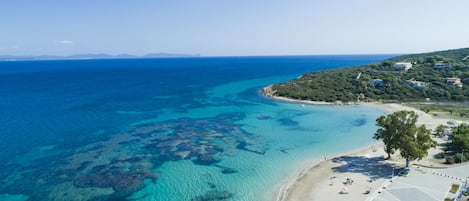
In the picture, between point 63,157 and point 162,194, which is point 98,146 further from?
point 162,194

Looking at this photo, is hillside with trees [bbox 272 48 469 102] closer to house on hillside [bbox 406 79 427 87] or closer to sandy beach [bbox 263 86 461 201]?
house on hillside [bbox 406 79 427 87]

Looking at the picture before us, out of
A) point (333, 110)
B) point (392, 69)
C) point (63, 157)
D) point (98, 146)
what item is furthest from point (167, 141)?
point (392, 69)

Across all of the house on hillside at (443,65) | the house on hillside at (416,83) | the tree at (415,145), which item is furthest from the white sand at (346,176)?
the house on hillside at (443,65)

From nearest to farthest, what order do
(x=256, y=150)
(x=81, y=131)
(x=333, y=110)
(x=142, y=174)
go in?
(x=142, y=174) < (x=256, y=150) < (x=81, y=131) < (x=333, y=110)

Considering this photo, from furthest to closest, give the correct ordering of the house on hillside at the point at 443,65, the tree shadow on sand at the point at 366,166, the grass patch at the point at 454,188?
the house on hillside at the point at 443,65 → the tree shadow on sand at the point at 366,166 → the grass patch at the point at 454,188

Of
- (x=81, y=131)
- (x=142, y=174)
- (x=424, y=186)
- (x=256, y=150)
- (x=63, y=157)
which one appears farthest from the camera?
(x=81, y=131)

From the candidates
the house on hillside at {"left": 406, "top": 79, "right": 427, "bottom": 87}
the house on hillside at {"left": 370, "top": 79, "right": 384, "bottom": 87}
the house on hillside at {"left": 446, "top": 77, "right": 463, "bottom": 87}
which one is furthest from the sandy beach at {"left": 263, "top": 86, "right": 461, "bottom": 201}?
the house on hillside at {"left": 446, "top": 77, "right": 463, "bottom": 87}

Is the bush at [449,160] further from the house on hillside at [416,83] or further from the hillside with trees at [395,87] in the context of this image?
the house on hillside at [416,83]

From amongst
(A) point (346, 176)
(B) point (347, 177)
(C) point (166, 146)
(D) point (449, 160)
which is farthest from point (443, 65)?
(C) point (166, 146)
